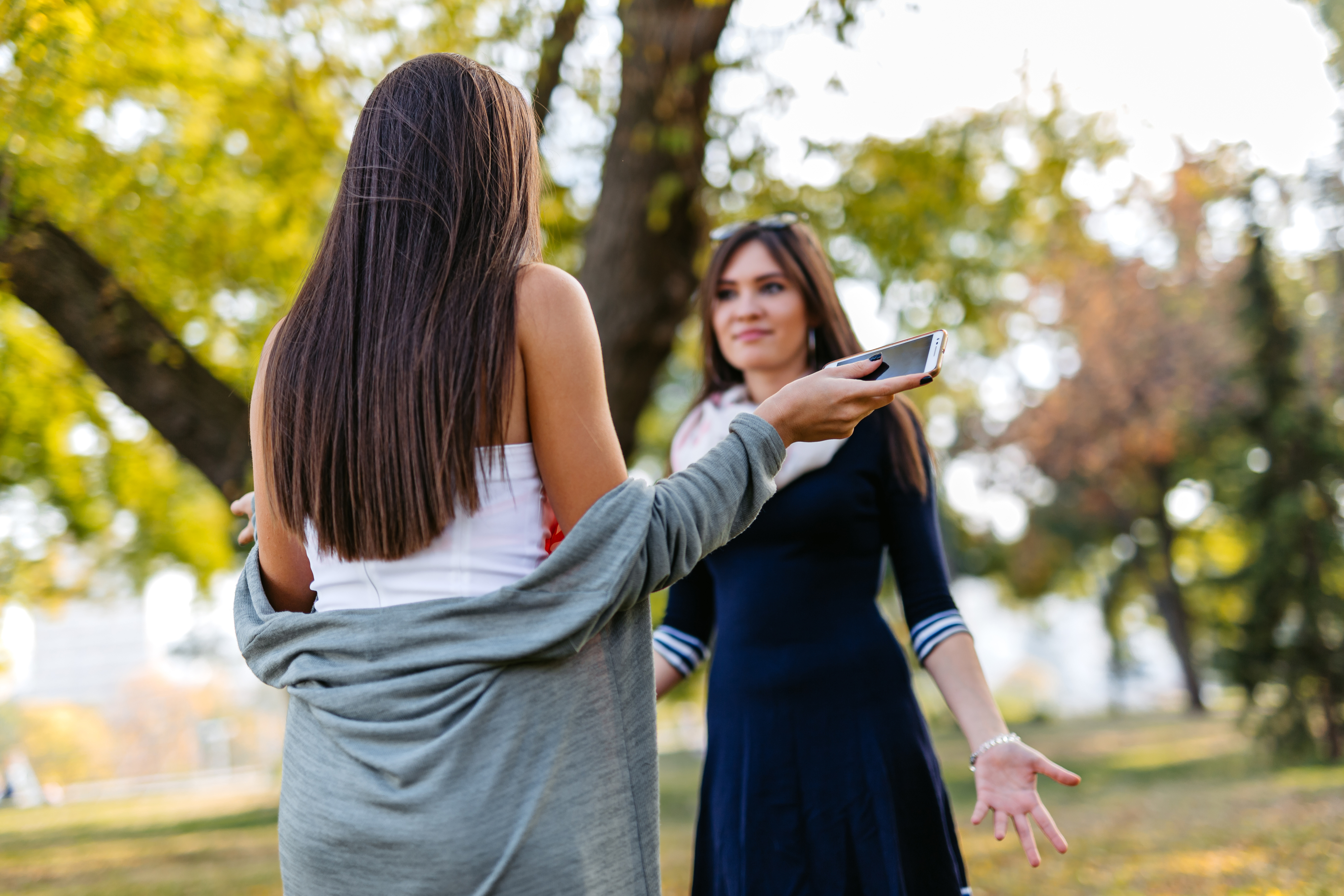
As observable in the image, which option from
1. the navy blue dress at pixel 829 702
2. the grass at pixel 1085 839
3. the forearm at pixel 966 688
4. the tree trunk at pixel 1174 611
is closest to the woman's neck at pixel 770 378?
the navy blue dress at pixel 829 702

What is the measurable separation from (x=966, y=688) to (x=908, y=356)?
89 centimetres

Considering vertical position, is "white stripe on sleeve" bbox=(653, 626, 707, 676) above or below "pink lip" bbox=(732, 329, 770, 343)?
below

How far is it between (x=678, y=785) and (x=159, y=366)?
9.73 meters

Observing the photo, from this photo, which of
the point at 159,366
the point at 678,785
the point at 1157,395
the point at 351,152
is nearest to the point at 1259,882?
the point at 351,152

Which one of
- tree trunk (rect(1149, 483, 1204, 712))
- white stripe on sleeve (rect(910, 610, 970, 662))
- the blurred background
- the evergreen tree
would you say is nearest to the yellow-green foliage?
the blurred background

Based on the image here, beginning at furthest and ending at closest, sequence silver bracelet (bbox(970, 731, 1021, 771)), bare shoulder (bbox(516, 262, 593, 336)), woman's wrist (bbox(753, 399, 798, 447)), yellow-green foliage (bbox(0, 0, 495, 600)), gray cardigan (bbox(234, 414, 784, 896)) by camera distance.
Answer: yellow-green foliage (bbox(0, 0, 495, 600)) → silver bracelet (bbox(970, 731, 1021, 771)) → woman's wrist (bbox(753, 399, 798, 447)) → bare shoulder (bbox(516, 262, 593, 336)) → gray cardigan (bbox(234, 414, 784, 896))

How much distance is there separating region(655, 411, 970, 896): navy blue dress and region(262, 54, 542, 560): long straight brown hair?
1155mm

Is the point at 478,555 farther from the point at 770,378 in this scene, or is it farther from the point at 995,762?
the point at 770,378

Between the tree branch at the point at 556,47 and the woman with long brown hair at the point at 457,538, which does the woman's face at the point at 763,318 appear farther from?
the tree branch at the point at 556,47

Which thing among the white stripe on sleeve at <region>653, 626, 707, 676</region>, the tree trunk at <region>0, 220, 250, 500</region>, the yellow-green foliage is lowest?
the white stripe on sleeve at <region>653, 626, 707, 676</region>

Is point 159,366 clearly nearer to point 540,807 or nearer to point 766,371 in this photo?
point 766,371

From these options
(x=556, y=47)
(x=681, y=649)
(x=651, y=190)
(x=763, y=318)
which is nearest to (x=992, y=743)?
(x=681, y=649)

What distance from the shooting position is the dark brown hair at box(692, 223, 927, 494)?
2525 mm

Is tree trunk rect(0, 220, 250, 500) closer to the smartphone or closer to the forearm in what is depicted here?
the forearm
